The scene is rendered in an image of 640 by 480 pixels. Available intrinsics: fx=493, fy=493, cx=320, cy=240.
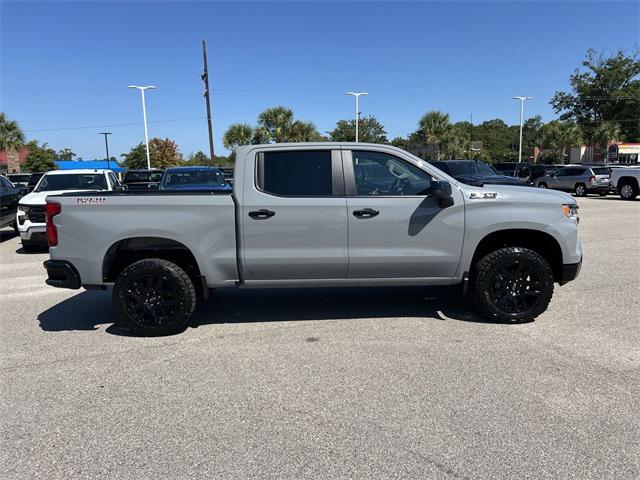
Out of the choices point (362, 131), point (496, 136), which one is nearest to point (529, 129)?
point (496, 136)

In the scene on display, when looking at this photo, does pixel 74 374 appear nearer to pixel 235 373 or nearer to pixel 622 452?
pixel 235 373

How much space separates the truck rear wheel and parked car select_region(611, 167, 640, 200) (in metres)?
22.2

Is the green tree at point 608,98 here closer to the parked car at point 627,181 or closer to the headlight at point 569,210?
the parked car at point 627,181

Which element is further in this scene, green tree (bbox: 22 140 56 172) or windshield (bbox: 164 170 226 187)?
green tree (bbox: 22 140 56 172)

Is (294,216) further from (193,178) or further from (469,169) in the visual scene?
(469,169)

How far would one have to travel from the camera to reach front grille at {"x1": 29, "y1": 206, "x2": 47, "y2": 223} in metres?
9.62

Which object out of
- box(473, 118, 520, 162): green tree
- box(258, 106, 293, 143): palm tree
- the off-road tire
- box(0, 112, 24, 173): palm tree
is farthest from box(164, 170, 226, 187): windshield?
box(473, 118, 520, 162): green tree

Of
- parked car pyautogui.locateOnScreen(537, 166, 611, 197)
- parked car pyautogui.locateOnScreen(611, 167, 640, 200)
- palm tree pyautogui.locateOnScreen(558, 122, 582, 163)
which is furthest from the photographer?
palm tree pyautogui.locateOnScreen(558, 122, 582, 163)

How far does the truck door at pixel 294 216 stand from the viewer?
4773mm

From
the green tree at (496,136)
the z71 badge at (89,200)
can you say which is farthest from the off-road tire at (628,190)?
the green tree at (496,136)

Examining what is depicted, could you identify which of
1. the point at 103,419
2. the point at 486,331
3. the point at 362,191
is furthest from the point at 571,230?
the point at 103,419

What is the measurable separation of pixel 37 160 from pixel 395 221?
256 feet

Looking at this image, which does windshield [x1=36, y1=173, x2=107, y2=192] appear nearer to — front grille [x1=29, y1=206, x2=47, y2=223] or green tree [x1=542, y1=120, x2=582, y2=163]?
front grille [x1=29, y1=206, x2=47, y2=223]

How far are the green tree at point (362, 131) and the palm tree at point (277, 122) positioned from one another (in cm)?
2950
